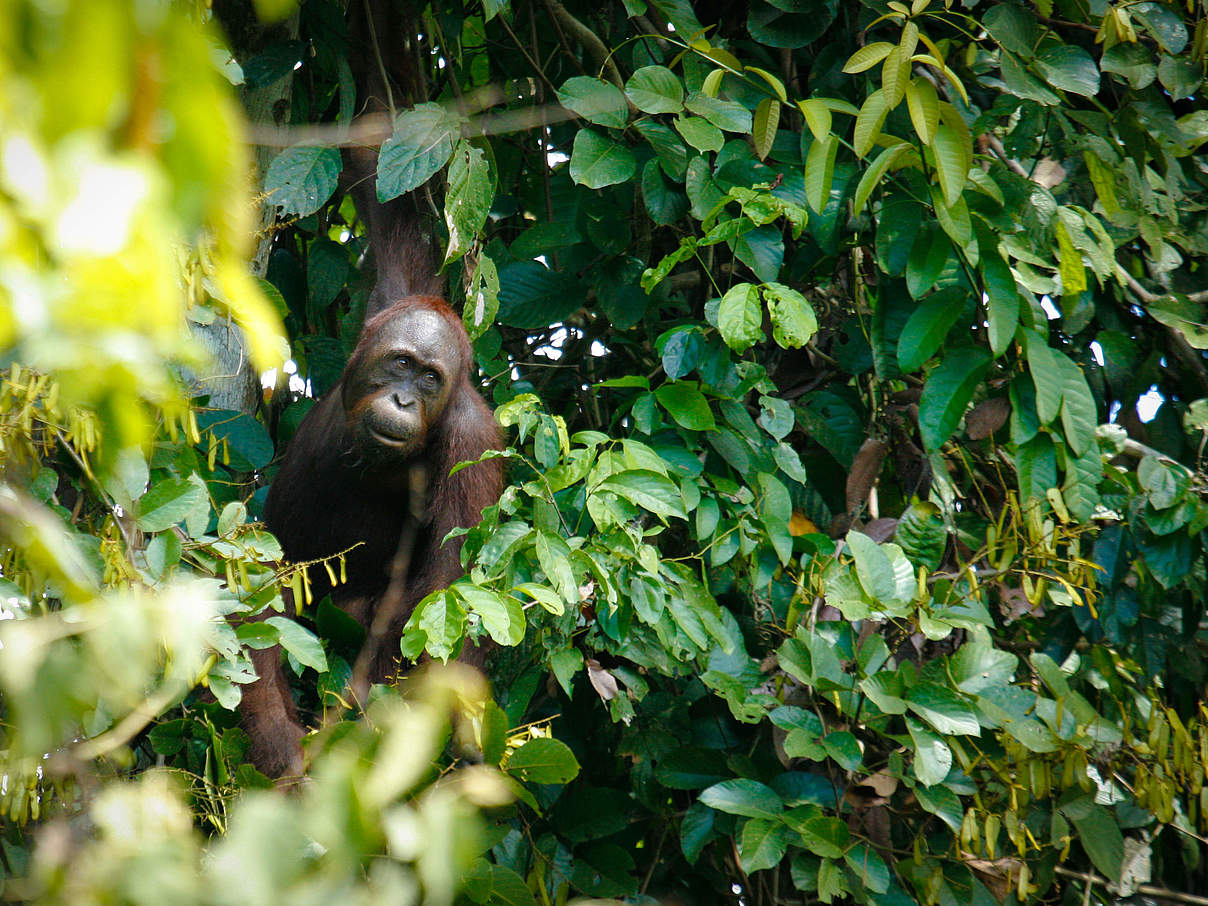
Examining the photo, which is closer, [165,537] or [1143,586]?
[165,537]

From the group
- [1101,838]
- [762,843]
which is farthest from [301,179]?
[1101,838]

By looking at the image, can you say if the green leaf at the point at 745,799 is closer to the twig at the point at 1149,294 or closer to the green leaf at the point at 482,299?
the green leaf at the point at 482,299

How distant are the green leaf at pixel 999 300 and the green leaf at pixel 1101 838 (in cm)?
108

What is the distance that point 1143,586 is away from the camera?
2865 mm

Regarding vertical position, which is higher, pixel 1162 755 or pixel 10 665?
pixel 10 665

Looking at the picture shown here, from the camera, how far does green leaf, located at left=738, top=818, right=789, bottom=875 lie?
91.1 inches

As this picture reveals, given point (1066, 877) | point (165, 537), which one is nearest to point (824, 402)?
point (1066, 877)

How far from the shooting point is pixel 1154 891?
2877mm

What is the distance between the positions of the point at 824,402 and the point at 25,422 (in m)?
1.92

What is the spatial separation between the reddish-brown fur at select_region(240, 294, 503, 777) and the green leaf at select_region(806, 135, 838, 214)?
4.01ft

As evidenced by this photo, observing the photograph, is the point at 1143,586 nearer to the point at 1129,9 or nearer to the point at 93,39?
the point at 1129,9

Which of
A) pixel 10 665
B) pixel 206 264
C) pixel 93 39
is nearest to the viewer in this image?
pixel 93 39

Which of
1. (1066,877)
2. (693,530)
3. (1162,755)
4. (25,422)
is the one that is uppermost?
(25,422)

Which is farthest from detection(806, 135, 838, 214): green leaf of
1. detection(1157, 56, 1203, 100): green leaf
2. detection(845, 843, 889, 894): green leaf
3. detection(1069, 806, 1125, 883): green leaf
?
detection(1069, 806, 1125, 883): green leaf
